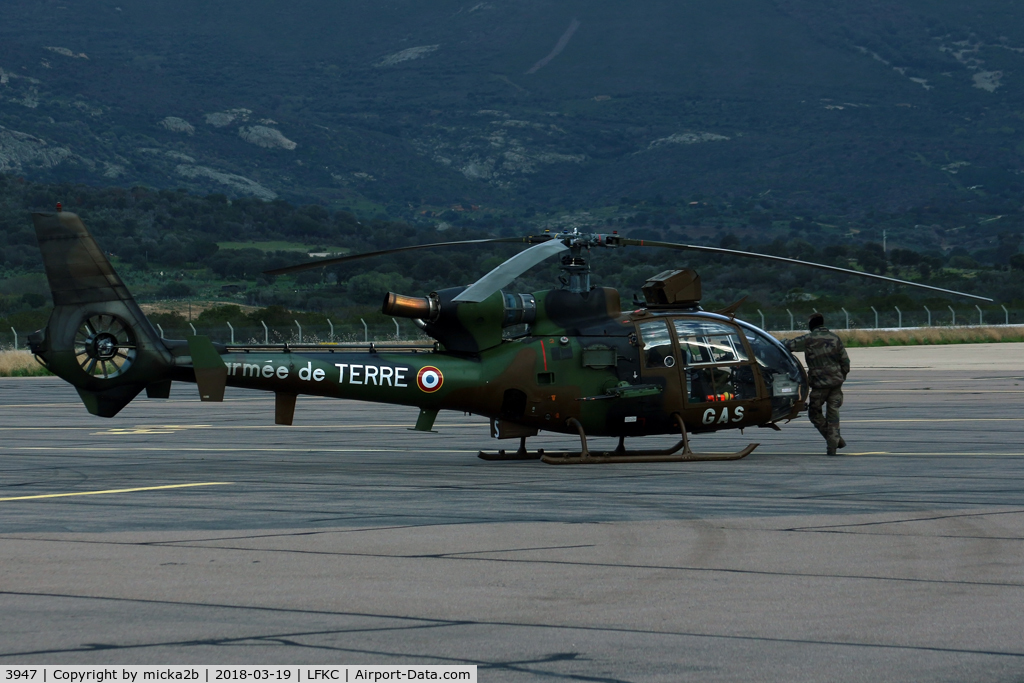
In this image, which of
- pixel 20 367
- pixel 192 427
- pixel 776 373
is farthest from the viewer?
pixel 20 367

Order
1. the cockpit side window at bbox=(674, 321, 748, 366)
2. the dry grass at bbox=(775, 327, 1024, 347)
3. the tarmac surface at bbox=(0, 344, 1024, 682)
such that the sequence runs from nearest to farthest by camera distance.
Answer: the tarmac surface at bbox=(0, 344, 1024, 682) < the cockpit side window at bbox=(674, 321, 748, 366) < the dry grass at bbox=(775, 327, 1024, 347)

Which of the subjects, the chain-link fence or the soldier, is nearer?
the soldier

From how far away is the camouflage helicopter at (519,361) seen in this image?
1639cm

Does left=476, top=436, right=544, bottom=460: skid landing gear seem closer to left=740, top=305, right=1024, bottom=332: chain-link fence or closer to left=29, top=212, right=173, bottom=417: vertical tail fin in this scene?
left=29, top=212, right=173, bottom=417: vertical tail fin

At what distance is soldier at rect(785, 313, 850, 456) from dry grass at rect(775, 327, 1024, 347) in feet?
171

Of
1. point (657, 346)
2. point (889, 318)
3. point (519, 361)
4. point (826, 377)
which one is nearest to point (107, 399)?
point (519, 361)

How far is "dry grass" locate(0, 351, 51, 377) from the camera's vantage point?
171 feet

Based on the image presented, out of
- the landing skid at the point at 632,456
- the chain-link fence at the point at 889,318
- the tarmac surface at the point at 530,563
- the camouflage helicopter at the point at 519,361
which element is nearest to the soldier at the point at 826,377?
the camouflage helicopter at the point at 519,361

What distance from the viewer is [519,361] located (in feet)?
56.5
